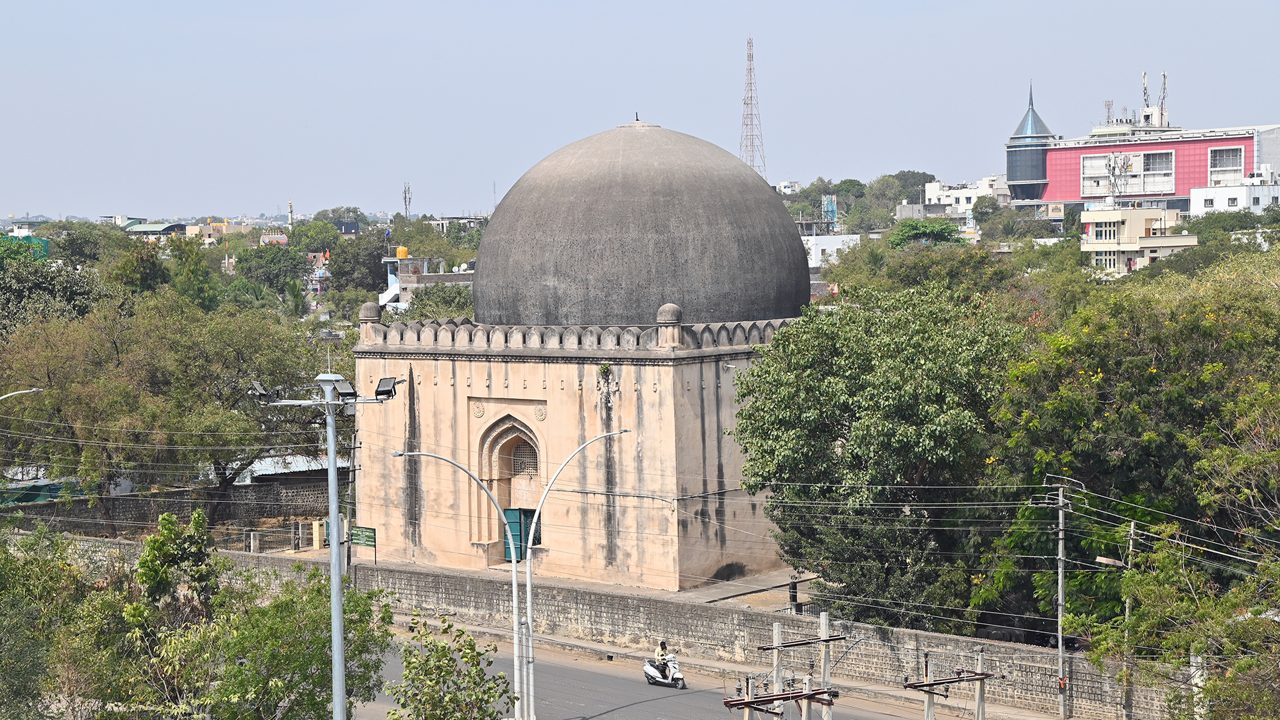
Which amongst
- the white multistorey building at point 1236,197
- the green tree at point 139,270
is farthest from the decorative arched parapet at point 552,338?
the white multistorey building at point 1236,197

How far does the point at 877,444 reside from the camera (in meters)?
33.0

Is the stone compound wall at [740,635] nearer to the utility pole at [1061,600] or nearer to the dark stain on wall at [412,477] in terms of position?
the utility pole at [1061,600]

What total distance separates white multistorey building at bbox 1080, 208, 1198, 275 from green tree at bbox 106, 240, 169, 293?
49.0 metres

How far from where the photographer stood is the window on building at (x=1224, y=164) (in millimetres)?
172750

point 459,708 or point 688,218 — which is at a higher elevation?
point 688,218

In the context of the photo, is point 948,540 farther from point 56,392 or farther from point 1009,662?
point 56,392

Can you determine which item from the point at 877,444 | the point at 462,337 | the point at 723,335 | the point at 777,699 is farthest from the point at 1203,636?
the point at 462,337

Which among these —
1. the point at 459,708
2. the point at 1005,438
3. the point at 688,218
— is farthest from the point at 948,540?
the point at 459,708

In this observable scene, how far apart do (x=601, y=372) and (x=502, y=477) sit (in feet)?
14.0

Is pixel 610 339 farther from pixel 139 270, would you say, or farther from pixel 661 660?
pixel 139 270

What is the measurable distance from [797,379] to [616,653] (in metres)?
6.48

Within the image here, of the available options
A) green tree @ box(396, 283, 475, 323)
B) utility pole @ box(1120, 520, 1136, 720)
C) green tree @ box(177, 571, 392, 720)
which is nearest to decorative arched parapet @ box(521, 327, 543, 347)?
utility pole @ box(1120, 520, 1136, 720)

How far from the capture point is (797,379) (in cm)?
3416

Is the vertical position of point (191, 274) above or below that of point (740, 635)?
above
